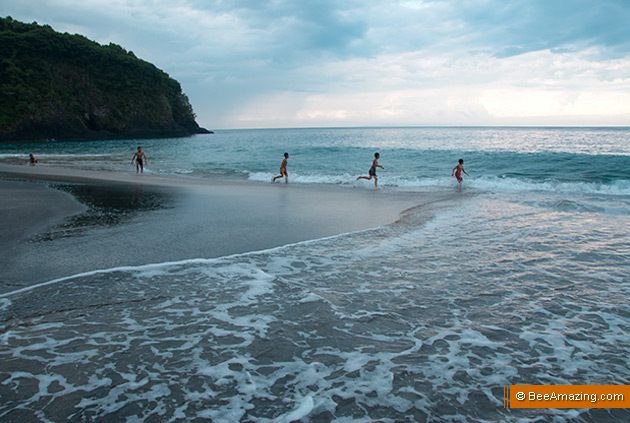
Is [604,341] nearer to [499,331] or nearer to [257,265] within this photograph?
[499,331]

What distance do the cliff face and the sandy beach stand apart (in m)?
62.0

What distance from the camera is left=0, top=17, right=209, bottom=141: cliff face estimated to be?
59281 millimetres

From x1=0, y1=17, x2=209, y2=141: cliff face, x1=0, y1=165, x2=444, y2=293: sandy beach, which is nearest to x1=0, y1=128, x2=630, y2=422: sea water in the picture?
x1=0, y1=165, x2=444, y2=293: sandy beach

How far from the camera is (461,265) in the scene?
5.32 m

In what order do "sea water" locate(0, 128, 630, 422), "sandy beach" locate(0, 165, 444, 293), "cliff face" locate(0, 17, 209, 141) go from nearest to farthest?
"sea water" locate(0, 128, 630, 422) → "sandy beach" locate(0, 165, 444, 293) → "cliff face" locate(0, 17, 209, 141)

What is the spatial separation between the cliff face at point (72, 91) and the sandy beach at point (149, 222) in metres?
62.0

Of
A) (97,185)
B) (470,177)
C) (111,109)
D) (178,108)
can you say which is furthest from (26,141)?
(470,177)

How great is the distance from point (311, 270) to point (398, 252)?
1.74 metres

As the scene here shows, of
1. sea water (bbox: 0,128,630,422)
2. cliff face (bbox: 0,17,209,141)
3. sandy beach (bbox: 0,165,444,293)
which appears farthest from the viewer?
cliff face (bbox: 0,17,209,141)

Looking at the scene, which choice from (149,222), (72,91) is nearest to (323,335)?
(149,222)

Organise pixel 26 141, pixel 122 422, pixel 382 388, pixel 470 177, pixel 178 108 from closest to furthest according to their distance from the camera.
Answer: pixel 122 422 → pixel 382 388 → pixel 470 177 → pixel 26 141 → pixel 178 108

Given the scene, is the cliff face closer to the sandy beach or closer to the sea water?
the sandy beach

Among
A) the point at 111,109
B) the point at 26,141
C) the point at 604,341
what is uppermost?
the point at 111,109

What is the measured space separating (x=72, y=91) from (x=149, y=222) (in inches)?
3096
